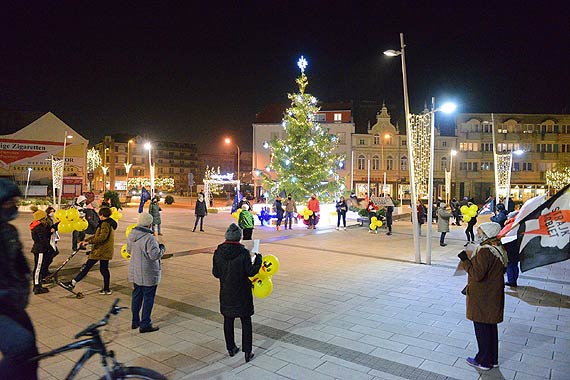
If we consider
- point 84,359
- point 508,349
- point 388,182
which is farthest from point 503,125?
point 84,359

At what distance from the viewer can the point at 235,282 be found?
540 cm

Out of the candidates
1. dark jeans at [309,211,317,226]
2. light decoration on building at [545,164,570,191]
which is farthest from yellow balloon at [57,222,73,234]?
light decoration on building at [545,164,570,191]

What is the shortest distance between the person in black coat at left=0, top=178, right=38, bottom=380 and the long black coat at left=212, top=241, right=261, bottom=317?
2485 millimetres

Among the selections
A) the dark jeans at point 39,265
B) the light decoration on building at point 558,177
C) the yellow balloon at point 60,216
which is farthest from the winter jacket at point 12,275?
the light decoration on building at point 558,177

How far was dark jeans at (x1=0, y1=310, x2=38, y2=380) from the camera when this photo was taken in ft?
10.0

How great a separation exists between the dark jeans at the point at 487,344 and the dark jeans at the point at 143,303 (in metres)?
4.74

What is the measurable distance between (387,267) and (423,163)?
726 centimetres

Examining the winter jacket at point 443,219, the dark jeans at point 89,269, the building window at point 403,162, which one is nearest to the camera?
the dark jeans at point 89,269

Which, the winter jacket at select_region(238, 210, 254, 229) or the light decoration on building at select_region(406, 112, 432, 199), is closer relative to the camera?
the winter jacket at select_region(238, 210, 254, 229)

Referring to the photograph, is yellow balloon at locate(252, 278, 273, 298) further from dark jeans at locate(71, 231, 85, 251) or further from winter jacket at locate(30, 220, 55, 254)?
dark jeans at locate(71, 231, 85, 251)

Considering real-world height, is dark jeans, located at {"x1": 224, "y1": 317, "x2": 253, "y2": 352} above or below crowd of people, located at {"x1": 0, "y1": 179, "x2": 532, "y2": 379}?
below

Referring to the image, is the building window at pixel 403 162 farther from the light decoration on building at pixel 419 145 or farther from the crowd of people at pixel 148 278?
the crowd of people at pixel 148 278

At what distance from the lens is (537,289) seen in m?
9.69

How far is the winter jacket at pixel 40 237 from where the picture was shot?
8695 millimetres
